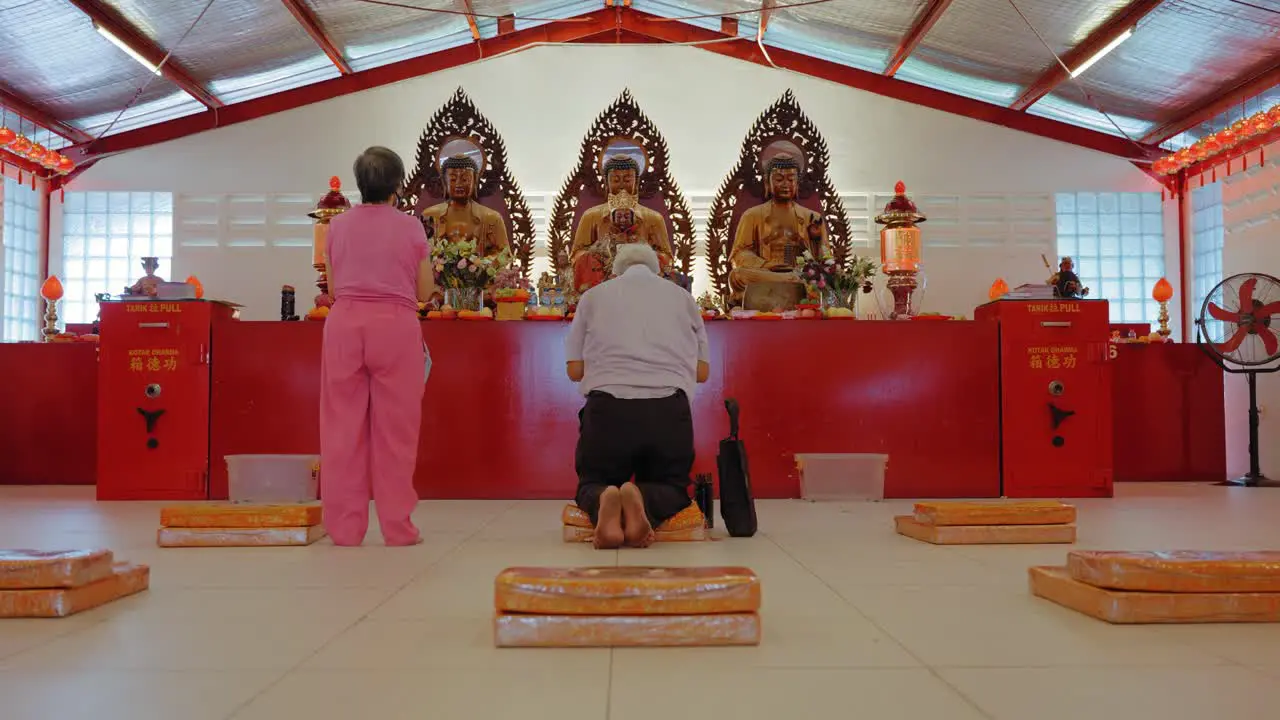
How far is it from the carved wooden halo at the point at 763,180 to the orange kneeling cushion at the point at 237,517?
5514 millimetres

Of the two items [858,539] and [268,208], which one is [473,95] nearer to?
[268,208]

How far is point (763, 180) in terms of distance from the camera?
27.1ft

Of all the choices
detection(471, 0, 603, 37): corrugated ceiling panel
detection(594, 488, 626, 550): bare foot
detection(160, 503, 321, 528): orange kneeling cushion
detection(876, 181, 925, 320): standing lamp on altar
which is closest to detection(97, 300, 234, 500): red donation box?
detection(160, 503, 321, 528): orange kneeling cushion

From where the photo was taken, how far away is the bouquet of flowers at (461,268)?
201 inches

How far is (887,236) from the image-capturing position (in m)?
Answer: 6.30

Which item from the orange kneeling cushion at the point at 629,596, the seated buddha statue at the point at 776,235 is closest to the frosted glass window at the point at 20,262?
the seated buddha statue at the point at 776,235

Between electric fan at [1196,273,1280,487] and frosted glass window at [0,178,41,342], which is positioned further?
frosted glass window at [0,178,41,342]

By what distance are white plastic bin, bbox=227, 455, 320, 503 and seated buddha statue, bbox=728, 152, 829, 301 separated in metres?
3.42

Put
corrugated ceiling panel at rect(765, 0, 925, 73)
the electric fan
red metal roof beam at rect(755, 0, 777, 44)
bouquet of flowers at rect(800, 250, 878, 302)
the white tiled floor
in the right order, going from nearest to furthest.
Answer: the white tiled floor → bouquet of flowers at rect(800, 250, 878, 302) → the electric fan → corrugated ceiling panel at rect(765, 0, 925, 73) → red metal roof beam at rect(755, 0, 777, 44)

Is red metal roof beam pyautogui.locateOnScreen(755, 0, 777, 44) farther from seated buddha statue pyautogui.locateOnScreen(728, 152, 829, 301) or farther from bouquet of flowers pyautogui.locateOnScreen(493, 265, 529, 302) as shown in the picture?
bouquet of flowers pyautogui.locateOnScreen(493, 265, 529, 302)

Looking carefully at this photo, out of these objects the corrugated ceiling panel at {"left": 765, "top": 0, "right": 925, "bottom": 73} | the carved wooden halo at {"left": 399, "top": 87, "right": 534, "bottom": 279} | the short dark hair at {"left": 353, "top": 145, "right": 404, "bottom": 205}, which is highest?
the corrugated ceiling panel at {"left": 765, "top": 0, "right": 925, "bottom": 73}

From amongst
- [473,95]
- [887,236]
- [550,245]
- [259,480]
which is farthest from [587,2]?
[259,480]

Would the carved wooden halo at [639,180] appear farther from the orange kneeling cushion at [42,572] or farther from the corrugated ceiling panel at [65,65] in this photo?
the orange kneeling cushion at [42,572]

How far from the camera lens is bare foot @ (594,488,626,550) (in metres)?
2.84
